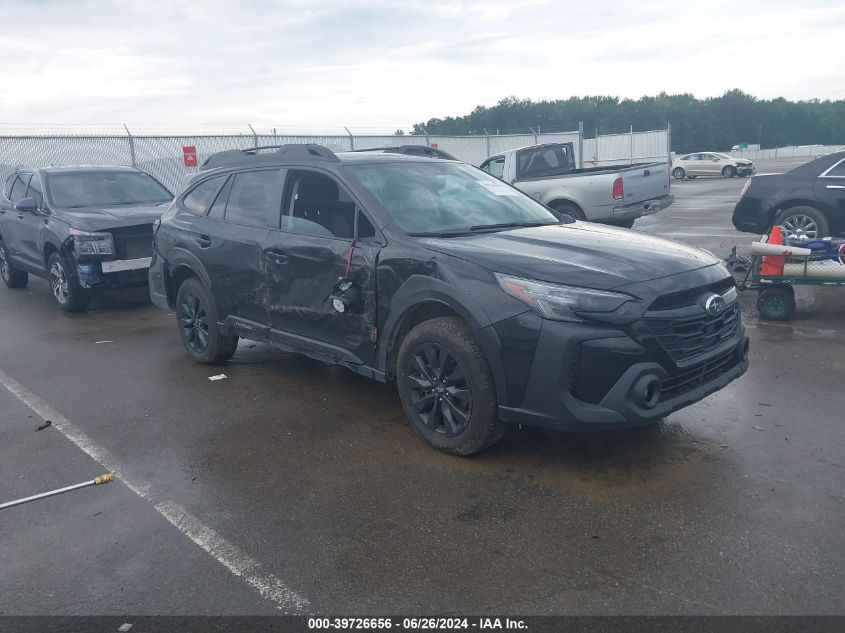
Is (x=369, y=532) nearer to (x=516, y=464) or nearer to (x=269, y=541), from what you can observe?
(x=269, y=541)

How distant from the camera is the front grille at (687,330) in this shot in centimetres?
383

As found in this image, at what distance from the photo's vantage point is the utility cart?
689 cm

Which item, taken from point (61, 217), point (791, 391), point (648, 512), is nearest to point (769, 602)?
point (648, 512)

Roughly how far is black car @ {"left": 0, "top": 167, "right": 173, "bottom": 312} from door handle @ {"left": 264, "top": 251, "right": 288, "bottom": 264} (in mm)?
4237

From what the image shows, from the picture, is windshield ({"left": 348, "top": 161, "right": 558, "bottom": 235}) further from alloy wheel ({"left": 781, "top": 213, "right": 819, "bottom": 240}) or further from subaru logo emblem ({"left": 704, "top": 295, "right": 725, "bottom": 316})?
alloy wheel ({"left": 781, "top": 213, "right": 819, "bottom": 240})

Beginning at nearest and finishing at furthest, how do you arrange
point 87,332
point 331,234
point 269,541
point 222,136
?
point 269,541, point 331,234, point 87,332, point 222,136

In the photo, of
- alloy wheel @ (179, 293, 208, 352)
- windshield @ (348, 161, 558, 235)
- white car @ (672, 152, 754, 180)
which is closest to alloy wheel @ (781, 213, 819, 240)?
windshield @ (348, 161, 558, 235)

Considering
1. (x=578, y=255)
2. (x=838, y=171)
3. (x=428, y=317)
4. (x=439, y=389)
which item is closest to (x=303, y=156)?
(x=428, y=317)

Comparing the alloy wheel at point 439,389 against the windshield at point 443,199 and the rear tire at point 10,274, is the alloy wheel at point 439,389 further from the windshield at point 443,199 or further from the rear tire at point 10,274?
the rear tire at point 10,274

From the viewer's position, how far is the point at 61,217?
29.6ft

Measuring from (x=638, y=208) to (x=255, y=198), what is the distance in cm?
830

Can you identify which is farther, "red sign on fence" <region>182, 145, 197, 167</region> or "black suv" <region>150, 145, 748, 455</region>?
"red sign on fence" <region>182, 145, 197, 167</region>

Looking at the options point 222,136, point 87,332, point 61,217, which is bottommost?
point 87,332

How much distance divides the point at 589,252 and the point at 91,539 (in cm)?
306
